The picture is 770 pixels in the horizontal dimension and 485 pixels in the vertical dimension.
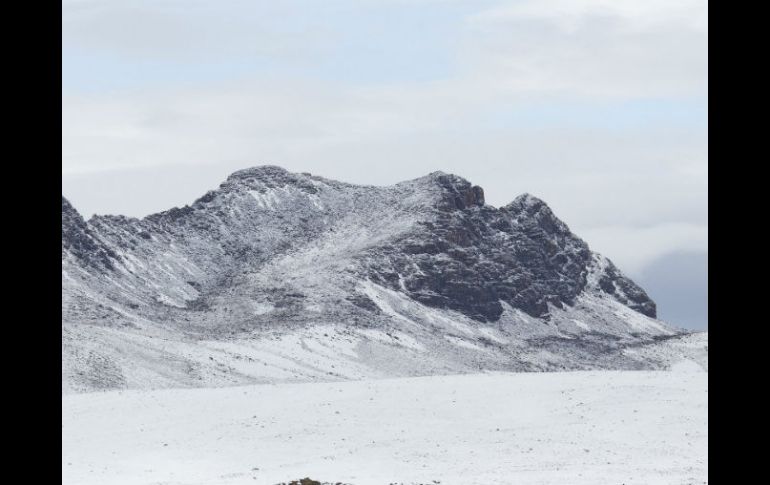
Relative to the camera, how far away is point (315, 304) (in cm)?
14238

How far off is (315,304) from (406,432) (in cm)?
10762

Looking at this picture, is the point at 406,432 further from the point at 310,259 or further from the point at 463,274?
the point at 463,274

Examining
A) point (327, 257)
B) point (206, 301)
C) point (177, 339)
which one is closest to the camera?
point (177, 339)

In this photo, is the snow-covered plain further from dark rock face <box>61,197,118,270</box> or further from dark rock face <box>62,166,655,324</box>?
dark rock face <box>61,197,118,270</box>

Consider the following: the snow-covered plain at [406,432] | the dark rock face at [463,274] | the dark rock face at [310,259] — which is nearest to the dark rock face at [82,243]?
the dark rock face at [310,259]

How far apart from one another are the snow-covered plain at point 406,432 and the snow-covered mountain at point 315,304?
43.5 m

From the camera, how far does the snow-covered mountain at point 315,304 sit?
99.7 m

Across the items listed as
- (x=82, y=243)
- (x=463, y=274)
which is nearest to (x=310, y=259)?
(x=463, y=274)

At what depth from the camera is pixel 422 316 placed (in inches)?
6122

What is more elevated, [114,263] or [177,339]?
[114,263]
